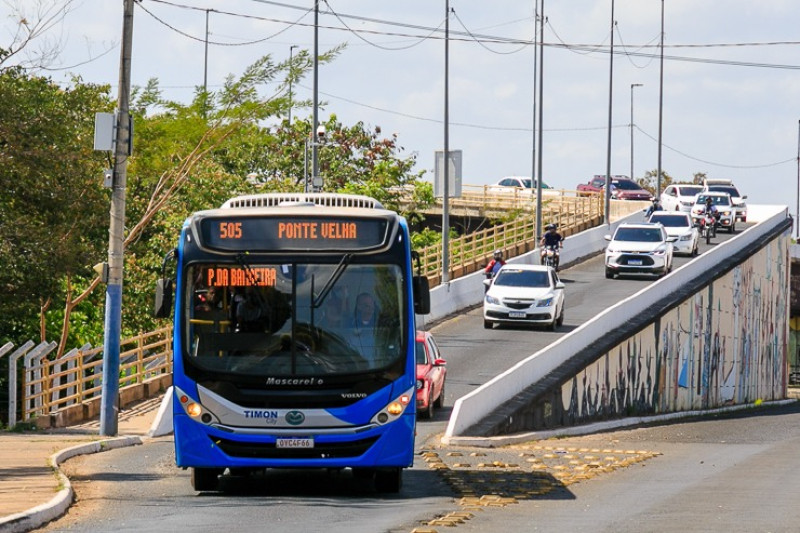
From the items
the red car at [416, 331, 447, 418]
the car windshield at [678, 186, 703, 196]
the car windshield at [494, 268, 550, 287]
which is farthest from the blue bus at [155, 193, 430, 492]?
the car windshield at [678, 186, 703, 196]

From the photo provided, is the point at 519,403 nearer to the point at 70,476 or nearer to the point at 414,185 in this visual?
the point at 70,476

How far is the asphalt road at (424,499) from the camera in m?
12.4

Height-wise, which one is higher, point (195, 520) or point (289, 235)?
point (289, 235)

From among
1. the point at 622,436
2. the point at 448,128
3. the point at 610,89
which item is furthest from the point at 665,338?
the point at 610,89

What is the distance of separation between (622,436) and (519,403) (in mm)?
2068

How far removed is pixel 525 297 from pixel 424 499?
81.4 feet

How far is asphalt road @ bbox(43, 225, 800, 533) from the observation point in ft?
40.8

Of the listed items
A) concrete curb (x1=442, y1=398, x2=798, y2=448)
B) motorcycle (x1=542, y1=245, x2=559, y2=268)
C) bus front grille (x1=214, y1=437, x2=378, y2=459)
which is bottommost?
concrete curb (x1=442, y1=398, x2=798, y2=448)

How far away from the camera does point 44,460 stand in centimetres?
1694

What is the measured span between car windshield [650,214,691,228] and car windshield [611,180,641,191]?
29720 mm

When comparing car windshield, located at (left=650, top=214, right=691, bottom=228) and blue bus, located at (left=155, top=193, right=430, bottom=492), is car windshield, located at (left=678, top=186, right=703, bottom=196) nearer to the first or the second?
car windshield, located at (left=650, top=214, right=691, bottom=228)

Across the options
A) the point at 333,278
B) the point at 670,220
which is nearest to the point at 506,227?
the point at 670,220

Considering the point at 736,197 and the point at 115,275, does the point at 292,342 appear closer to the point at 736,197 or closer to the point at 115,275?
the point at 115,275

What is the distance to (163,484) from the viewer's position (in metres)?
15.9
